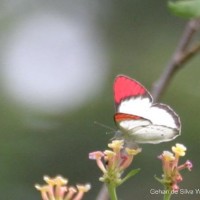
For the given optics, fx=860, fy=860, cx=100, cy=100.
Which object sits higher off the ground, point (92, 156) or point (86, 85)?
point (86, 85)

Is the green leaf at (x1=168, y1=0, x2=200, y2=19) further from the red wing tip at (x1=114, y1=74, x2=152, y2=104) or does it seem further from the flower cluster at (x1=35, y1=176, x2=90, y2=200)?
the flower cluster at (x1=35, y1=176, x2=90, y2=200)

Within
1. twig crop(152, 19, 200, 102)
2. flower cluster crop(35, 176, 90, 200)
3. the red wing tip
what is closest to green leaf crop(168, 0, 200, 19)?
the red wing tip

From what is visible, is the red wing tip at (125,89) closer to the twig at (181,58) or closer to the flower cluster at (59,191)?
the flower cluster at (59,191)

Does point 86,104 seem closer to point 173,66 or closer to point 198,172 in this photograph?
point 198,172

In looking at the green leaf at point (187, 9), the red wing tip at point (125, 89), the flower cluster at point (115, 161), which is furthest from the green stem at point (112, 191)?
the green leaf at point (187, 9)

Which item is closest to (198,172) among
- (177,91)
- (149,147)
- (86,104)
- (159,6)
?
(149,147)

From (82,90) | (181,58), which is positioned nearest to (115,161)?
(181,58)

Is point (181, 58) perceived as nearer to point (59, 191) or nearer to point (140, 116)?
point (140, 116)
